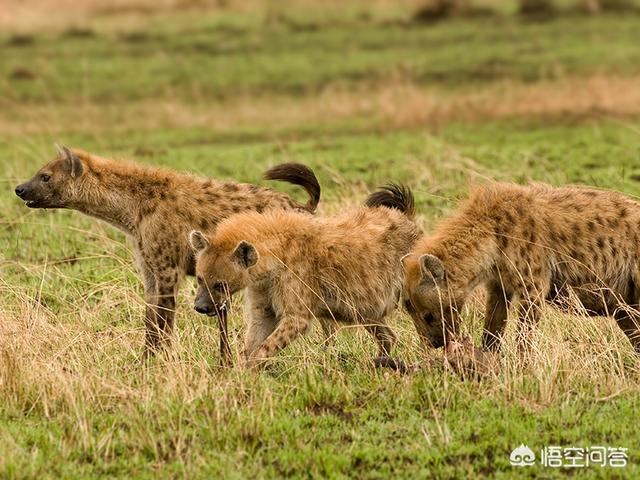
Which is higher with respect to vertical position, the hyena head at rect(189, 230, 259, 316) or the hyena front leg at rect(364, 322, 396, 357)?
the hyena head at rect(189, 230, 259, 316)

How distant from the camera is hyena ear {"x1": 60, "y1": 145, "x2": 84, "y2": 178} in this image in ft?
26.5

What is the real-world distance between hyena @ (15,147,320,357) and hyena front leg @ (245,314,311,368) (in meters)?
0.97

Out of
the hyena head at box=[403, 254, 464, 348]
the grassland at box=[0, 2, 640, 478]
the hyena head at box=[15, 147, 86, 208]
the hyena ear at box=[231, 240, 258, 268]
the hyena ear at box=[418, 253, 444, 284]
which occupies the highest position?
the hyena head at box=[15, 147, 86, 208]

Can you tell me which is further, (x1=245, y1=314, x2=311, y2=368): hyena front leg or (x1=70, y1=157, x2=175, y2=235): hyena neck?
(x1=70, y1=157, x2=175, y2=235): hyena neck

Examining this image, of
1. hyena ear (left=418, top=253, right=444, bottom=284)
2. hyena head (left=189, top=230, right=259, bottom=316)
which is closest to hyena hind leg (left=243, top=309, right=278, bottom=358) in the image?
hyena head (left=189, top=230, right=259, bottom=316)

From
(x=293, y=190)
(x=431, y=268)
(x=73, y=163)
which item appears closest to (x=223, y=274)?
(x=431, y=268)

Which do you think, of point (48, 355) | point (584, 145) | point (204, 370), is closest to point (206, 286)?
point (204, 370)

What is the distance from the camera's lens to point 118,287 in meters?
8.63

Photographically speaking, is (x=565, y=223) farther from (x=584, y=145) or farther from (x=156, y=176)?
(x=584, y=145)

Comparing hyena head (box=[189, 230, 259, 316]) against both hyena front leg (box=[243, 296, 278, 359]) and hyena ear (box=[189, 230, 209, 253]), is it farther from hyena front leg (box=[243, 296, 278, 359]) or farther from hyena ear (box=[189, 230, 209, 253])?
hyena front leg (box=[243, 296, 278, 359])

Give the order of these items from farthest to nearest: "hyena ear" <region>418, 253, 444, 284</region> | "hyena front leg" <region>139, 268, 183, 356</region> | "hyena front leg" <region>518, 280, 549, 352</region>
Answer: "hyena front leg" <region>139, 268, 183, 356</region> → "hyena front leg" <region>518, 280, 549, 352</region> → "hyena ear" <region>418, 253, 444, 284</region>

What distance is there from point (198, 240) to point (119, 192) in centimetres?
134

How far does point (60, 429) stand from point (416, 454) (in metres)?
1.68

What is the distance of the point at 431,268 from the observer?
6.60m
